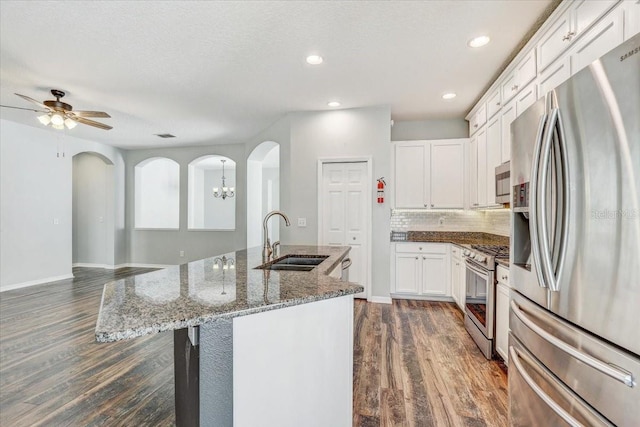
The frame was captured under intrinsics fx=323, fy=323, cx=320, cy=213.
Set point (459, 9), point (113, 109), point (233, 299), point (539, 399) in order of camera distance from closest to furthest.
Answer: point (233, 299), point (539, 399), point (459, 9), point (113, 109)

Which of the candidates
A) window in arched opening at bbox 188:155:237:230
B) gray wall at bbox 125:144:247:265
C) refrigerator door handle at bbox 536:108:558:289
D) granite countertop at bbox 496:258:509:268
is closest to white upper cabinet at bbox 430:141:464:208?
granite countertop at bbox 496:258:509:268

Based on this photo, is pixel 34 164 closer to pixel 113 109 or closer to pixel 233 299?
pixel 113 109

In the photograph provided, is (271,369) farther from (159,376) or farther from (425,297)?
(425,297)

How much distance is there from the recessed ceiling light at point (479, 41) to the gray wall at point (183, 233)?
4887 mm

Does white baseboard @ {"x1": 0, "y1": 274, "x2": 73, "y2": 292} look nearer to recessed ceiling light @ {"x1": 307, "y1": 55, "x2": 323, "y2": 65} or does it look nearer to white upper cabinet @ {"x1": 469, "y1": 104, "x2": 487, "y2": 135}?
recessed ceiling light @ {"x1": 307, "y1": 55, "x2": 323, "y2": 65}

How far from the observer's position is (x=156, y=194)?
28.5 feet

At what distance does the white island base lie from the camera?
1.11m

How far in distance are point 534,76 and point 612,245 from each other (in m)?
2.08

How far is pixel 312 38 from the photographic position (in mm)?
2736

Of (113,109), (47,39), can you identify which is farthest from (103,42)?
(113,109)

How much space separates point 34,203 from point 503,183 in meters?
7.00

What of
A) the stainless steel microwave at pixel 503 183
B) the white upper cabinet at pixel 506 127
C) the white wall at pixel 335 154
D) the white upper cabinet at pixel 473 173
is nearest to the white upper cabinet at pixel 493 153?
the white upper cabinet at pixel 506 127

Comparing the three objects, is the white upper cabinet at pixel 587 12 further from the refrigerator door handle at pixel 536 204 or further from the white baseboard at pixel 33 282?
the white baseboard at pixel 33 282

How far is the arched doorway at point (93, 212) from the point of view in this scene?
23.5 ft
